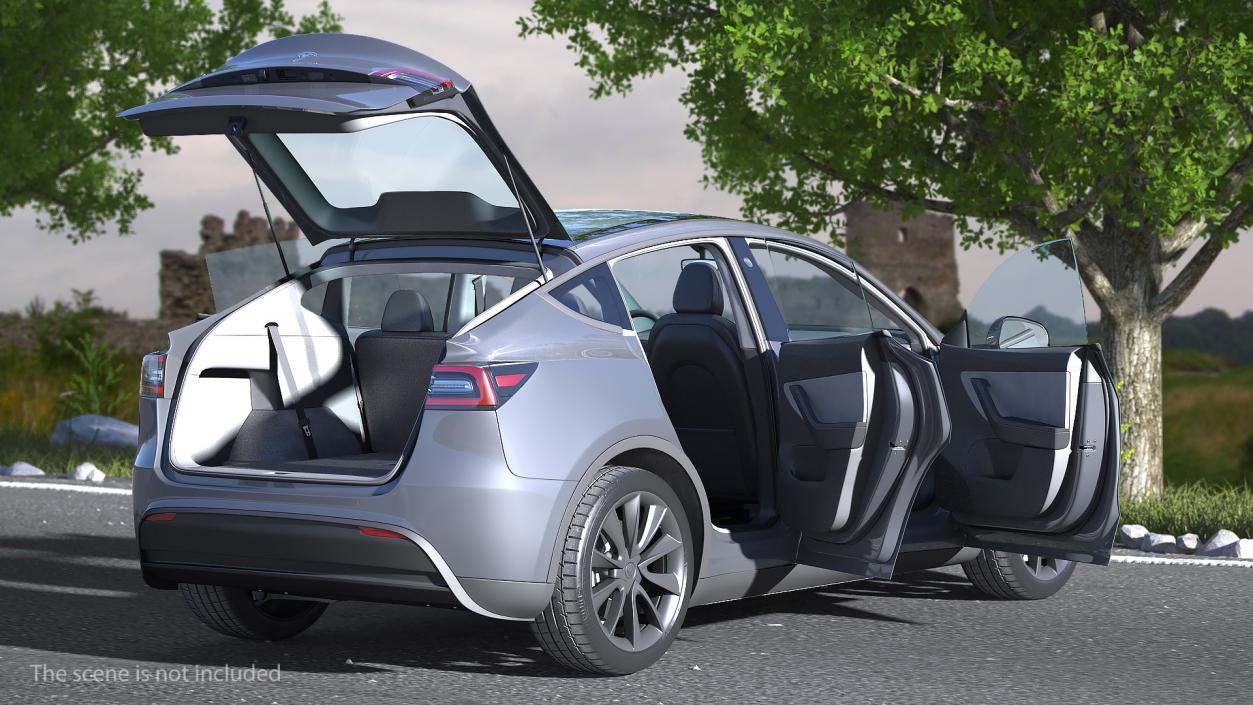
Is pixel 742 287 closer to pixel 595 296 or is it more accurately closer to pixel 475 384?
pixel 595 296

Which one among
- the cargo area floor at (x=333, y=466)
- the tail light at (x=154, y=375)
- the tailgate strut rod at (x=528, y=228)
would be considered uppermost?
the tailgate strut rod at (x=528, y=228)

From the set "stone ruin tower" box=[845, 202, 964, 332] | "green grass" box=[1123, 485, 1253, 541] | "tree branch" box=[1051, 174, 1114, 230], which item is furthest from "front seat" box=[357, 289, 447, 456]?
"stone ruin tower" box=[845, 202, 964, 332]

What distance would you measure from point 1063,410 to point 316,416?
3084 millimetres

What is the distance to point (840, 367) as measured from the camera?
19.5 ft

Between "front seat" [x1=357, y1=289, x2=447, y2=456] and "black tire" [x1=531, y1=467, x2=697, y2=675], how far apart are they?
1230 mm

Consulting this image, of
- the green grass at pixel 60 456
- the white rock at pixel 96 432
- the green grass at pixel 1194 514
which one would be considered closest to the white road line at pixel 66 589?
the green grass at pixel 60 456

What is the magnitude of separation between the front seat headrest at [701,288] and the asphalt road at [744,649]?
1369mm

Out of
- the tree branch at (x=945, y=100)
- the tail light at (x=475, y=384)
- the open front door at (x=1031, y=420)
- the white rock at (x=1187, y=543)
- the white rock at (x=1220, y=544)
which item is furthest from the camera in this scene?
the tree branch at (x=945, y=100)

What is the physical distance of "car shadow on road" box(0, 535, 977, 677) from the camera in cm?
609

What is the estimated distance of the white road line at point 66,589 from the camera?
7.76 metres

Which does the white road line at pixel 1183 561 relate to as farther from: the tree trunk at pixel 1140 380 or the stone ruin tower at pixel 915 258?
the stone ruin tower at pixel 915 258

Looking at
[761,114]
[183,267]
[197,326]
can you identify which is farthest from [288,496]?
[183,267]

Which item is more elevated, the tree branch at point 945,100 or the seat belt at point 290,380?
the tree branch at point 945,100

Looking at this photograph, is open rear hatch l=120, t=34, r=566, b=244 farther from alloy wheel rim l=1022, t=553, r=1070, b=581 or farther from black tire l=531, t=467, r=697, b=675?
alloy wheel rim l=1022, t=553, r=1070, b=581
